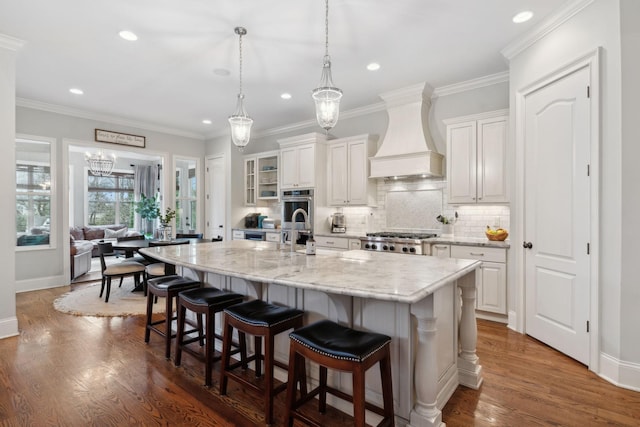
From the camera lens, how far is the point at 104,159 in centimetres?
808

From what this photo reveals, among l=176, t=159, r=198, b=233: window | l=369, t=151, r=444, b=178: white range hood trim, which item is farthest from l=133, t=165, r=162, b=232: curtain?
l=369, t=151, r=444, b=178: white range hood trim

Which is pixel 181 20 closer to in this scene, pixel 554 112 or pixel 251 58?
pixel 251 58

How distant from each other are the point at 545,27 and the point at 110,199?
1142 cm

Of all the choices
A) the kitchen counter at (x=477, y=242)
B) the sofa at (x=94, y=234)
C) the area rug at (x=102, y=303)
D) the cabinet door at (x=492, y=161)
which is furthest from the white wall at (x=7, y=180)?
the cabinet door at (x=492, y=161)

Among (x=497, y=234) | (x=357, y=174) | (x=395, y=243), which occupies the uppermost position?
(x=357, y=174)

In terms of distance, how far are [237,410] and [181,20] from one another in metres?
3.21

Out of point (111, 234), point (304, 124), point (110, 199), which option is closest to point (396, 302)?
point (304, 124)

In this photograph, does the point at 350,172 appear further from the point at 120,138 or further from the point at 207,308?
the point at 120,138

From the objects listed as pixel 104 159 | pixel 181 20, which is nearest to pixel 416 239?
pixel 181 20

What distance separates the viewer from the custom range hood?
4.31 metres

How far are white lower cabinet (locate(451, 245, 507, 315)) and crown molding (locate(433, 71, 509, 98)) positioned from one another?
6.92 feet

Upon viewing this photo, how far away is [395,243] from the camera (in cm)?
416

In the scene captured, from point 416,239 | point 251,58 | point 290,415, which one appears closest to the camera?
point 290,415

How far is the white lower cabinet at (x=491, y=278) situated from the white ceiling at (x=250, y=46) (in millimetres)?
2169
